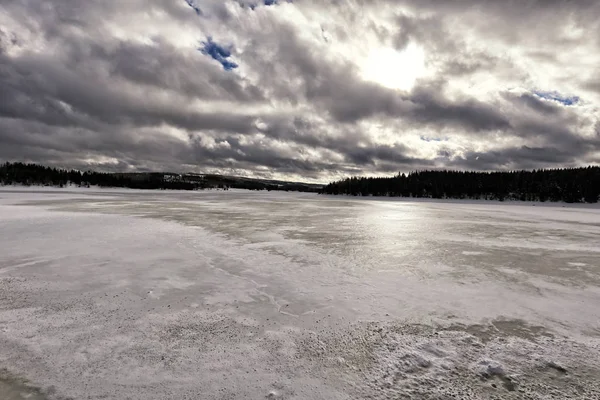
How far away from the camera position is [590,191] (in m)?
63.3

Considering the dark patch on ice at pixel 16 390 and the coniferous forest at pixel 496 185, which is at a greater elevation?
the coniferous forest at pixel 496 185

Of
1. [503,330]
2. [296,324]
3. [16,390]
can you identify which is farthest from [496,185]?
[16,390]

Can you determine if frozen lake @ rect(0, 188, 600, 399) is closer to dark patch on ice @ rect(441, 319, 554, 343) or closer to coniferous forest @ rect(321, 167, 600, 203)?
dark patch on ice @ rect(441, 319, 554, 343)

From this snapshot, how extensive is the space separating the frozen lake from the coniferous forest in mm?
76756

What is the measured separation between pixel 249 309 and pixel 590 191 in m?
85.4

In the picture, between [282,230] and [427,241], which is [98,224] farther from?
[427,241]

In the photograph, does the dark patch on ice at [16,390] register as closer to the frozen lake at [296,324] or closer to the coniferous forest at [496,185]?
the frozen lake at [296,324]

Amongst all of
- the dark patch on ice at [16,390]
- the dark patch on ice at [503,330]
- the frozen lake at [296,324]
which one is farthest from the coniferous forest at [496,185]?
the dark patch on ice at [16,390]

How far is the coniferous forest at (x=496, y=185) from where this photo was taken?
66.6m

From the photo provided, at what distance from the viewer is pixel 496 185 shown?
8119cm

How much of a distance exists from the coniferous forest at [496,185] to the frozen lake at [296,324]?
252 ft

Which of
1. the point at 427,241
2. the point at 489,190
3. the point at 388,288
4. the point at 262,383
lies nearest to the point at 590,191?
the point at 489,190

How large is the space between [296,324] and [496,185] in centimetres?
9343

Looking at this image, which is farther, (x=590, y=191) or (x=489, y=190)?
(x=489, y=190)
